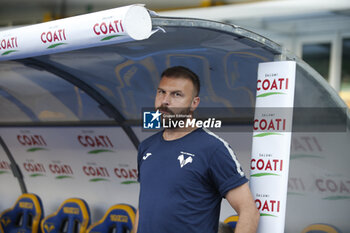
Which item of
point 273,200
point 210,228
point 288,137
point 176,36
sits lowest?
point 210,228

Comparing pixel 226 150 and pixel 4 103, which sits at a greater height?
pixel 4 103

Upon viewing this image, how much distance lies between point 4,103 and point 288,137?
13.6 feet

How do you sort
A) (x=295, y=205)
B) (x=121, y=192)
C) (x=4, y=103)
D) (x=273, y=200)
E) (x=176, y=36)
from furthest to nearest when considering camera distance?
(x=4, y=103) → (x=121, y=192) → (x=295, y=205) → (x=176, y=36) → (x=273, y=200)

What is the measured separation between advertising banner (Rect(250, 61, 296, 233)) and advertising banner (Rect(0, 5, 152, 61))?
87 cm

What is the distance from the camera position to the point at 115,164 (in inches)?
215

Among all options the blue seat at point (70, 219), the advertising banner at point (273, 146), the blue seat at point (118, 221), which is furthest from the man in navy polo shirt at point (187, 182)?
the blue seat at point (70, 219)

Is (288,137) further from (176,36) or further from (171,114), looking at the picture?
(176,36)

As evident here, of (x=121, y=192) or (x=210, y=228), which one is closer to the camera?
(x=210, y=228)

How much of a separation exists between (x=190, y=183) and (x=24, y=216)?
11.2ft

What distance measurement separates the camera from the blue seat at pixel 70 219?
506 centimetres

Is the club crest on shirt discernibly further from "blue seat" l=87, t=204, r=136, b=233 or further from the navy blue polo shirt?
"blue seat" l=87, t=204, r=136, b=233

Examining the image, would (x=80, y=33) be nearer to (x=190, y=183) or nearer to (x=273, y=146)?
(x=190, y=183)

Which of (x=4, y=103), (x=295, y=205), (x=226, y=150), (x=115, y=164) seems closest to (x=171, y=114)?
(x=226, y=150)

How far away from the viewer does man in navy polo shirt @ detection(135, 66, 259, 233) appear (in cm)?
275
